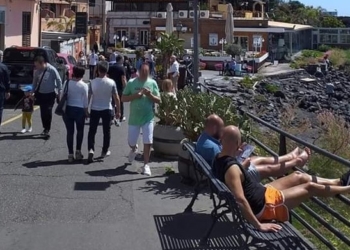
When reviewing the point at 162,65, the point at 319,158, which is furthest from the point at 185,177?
the point at 162,65

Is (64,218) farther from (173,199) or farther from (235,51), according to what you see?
(235,51)

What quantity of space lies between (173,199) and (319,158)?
10.3 ft

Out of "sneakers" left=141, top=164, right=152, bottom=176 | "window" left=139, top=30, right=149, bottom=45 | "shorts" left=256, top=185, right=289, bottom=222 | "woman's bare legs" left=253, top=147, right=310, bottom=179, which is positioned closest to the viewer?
"shorts" left=256, top=185, right=289, bottom=222

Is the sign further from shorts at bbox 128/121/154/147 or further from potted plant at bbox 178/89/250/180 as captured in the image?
potted plant at bbox 178/89/250/180

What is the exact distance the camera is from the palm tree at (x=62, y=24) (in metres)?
57.0

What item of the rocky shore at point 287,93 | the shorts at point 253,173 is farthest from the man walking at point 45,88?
the rocky shore at point 287,93

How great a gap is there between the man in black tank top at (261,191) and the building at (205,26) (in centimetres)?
4995

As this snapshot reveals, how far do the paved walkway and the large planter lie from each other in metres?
0.20

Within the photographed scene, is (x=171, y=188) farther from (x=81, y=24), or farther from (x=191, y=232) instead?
(x=81, y=24)

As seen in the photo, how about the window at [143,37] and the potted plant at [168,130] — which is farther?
the window at [143,37]

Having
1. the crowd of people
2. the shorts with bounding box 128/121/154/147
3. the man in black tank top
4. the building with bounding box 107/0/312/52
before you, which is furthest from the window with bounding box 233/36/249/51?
the man in black tank top

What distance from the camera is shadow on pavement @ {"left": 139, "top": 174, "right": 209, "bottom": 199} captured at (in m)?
9.30

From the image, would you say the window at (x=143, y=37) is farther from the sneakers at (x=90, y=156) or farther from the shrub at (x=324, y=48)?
the sneakers at (x=90, y=156)

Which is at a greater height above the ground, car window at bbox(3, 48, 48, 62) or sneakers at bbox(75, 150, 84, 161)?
car window at bbox(3, 48, 48, 62)
